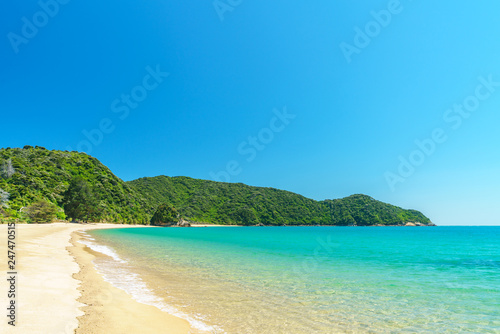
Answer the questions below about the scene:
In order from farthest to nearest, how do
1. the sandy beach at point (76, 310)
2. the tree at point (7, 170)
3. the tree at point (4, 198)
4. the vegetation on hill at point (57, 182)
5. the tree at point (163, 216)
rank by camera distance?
1. the tree at point (163, 216)
2. the tree at point (7, 170)
3. the vegetation on hill at point (57, 182)
4. the tree at point (4, 198)
5. the sandy beach at point (76, 310)

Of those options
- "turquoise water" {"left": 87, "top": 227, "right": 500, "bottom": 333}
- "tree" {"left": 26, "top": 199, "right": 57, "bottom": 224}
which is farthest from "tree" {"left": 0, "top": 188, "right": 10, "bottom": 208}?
"turquoise water" {"left": 87, "top": 227, "right": 500, "bottom": 333}

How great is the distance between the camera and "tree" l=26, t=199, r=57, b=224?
237 feet

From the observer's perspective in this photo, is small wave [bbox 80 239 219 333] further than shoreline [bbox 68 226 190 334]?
Yes

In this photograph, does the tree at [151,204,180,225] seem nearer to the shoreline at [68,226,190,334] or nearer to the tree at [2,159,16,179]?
the tree at [2,159,16,179]

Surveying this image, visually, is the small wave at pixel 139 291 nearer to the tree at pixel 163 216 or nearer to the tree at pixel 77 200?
the tree at pixel 77 200

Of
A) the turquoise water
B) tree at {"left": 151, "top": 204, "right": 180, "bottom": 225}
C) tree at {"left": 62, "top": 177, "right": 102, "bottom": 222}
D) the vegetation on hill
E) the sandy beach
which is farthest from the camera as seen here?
tree at {"left": 151, "top": 204, "right": 180, "bottom": 225}

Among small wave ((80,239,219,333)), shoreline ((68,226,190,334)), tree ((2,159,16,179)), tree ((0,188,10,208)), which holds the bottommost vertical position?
small wave ((80,239,219,333))

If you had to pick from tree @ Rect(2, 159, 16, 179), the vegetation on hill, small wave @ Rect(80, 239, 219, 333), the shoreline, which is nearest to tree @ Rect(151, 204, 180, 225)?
the vegetation on hill

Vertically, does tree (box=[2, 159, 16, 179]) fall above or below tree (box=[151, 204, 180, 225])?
above

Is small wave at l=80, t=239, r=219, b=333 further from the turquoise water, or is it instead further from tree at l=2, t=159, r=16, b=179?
tree at l=2, t=159, r=16, b=179

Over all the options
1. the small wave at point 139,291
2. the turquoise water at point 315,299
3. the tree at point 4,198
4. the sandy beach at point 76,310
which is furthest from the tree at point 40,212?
the sandy beach at point 76,310

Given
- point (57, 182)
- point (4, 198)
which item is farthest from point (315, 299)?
point (57, 182)

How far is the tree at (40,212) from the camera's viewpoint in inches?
2847

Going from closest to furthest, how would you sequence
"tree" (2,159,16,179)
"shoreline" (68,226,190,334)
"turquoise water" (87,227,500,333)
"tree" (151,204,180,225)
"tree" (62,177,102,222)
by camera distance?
"shoreline" (68,226,190,334) < "turquoise water" (87,227,500,333) < "tree" (2,159,16,179) < "tree" (62,177,102,222) < "tree" (151,204,180,225)
